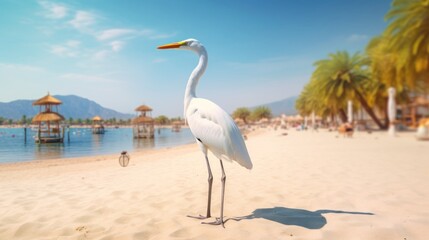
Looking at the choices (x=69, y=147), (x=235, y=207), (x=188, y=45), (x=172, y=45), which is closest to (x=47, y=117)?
(x=69, y=147)

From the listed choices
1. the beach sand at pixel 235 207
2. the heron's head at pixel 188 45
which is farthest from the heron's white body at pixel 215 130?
the beach sand at pixel 235 207

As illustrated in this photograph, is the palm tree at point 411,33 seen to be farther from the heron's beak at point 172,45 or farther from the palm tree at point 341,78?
the heron's beak at point 172,45

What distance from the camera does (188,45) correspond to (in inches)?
165

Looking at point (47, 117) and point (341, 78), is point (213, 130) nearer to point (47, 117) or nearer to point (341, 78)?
point (341, 78)

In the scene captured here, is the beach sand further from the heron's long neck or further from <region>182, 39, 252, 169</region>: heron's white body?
the heron's long neck

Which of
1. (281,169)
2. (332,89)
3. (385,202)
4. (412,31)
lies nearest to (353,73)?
(332,89)

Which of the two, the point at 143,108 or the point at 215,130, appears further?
the point at 143,108

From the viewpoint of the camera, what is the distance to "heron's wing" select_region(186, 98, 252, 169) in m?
3.50

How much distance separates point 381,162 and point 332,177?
12.4 feet

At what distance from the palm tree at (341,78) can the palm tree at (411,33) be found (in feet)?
50.4

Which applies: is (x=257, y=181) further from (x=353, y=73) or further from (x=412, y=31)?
(x=353, y=73)

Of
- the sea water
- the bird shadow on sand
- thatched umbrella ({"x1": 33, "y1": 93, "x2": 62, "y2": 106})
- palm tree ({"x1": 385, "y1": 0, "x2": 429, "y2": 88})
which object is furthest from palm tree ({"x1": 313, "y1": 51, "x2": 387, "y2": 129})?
thatched umbrella ({"x1": 33, "y1": 93, "x2": 62, "y2": 106})

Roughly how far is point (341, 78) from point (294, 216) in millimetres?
38065

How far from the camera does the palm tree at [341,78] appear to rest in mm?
36375
